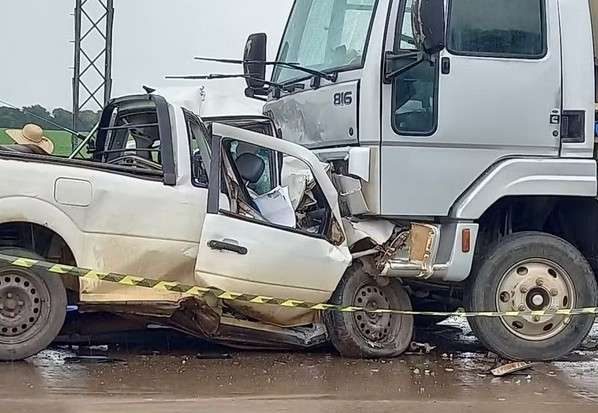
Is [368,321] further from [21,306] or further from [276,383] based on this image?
[21,306]

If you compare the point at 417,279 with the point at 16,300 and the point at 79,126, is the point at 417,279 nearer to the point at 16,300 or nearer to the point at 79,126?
the point at 16,300

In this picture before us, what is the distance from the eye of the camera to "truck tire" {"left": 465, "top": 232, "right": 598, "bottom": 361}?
25.8ft

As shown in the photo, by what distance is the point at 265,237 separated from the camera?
7.16m

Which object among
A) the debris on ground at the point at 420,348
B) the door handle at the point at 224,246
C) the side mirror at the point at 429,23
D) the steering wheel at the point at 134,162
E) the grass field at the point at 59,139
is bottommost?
the debris on ground at the point at 420,348

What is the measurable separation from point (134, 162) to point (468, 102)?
2.69 meters

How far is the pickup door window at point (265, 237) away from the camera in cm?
699

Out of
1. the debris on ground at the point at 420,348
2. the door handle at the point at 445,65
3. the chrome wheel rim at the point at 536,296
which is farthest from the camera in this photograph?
the debris on ground at the point at 420,348

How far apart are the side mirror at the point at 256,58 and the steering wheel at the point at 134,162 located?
1535 millimetres

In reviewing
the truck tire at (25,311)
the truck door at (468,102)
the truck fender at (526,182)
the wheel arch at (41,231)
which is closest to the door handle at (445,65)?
the truck door at (468,102)

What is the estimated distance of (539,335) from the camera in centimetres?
795

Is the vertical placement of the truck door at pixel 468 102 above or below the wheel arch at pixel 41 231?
above

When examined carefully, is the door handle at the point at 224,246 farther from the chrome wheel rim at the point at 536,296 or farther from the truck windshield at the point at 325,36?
the chrome wheel rim at the point at 536,296

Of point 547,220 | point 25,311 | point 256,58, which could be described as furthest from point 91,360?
point 547,220

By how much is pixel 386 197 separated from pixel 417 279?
30.8 inches
